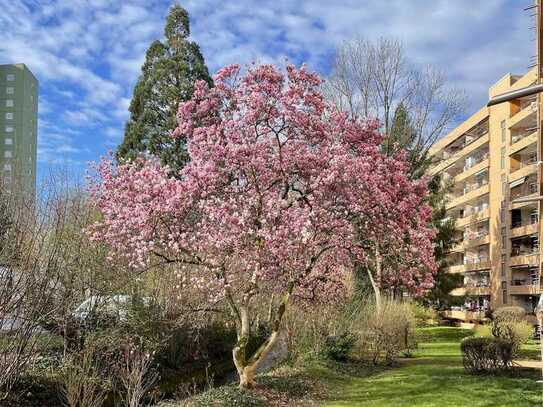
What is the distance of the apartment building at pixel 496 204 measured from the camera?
43.8 m

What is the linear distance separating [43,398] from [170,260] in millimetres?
3418

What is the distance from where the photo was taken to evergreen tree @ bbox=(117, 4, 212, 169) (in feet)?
86.3

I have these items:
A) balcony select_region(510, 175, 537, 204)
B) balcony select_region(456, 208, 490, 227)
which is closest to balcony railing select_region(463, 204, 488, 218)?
balcony select_region(456, 208, 490, 227)

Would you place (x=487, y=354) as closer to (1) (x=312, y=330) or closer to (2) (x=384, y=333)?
(2) (x=384, y=333)

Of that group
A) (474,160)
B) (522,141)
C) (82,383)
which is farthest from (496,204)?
(82,383)

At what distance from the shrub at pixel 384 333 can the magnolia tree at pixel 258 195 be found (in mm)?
6439

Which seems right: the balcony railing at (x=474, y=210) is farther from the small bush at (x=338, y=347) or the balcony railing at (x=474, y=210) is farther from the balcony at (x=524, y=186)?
the small bush at (x=338, y=347)

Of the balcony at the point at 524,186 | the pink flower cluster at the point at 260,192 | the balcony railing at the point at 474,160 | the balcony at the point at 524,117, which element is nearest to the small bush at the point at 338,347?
the pink flower cluster at the point at 260,192

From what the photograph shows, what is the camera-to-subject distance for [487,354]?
559 inches

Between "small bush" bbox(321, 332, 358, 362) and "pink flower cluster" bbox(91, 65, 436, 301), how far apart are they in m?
5.55

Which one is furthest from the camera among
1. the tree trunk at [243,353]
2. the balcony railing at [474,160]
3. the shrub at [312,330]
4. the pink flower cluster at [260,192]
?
the balcony railing at [474,160]

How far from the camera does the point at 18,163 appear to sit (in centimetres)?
1568

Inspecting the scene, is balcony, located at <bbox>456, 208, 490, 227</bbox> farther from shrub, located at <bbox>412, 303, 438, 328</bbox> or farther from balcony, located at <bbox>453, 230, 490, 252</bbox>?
shrub, located at <bbox>412, 303, 438, 328</bbox>

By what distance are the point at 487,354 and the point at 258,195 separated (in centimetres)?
732
